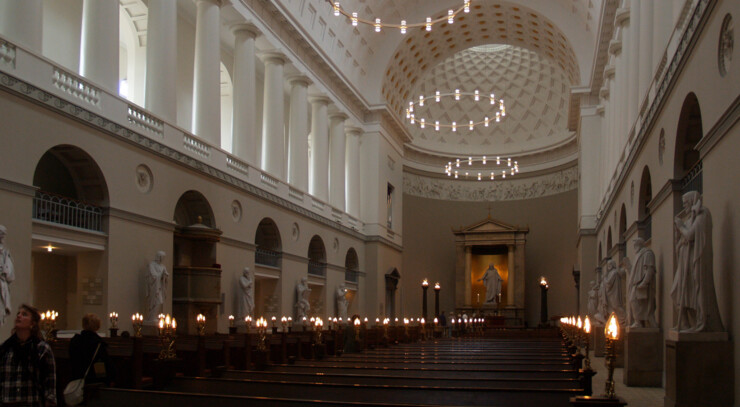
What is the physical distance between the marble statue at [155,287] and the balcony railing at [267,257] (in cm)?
756

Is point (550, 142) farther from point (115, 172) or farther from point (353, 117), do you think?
point (115, 172)

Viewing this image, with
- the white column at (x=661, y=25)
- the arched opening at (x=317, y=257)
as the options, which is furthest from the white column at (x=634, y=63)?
the arched opening at (x=317, y=257)

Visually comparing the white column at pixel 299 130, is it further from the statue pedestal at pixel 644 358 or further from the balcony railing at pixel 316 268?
the statue pedestal at pixel 644 358

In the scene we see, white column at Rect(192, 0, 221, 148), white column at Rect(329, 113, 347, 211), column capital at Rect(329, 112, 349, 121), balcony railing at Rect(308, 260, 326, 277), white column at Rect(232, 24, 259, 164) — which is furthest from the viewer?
column capital at Rect(329, 112, 349, 121)

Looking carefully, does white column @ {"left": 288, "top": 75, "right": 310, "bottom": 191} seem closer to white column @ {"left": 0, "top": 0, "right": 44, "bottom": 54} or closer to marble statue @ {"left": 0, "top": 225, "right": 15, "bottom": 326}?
white column @ {"left": 0, "top": 0, "right": 44, "bottom": 54}

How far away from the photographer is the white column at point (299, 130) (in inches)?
1189

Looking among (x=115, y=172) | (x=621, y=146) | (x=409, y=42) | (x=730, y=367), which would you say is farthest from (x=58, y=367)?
(x=409, y=42)

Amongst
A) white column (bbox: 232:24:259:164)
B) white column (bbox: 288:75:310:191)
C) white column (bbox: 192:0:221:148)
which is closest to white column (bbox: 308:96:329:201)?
white column (bbox: 288:75:310:191)

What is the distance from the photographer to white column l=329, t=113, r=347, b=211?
3509cm

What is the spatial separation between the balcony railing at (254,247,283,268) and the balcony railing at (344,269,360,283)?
8.26 meters

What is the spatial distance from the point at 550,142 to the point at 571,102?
9396mm

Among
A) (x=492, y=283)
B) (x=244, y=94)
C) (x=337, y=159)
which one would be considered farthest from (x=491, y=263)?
(x=244, y=94)

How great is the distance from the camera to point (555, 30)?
36438 mm

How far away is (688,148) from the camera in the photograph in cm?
1361
